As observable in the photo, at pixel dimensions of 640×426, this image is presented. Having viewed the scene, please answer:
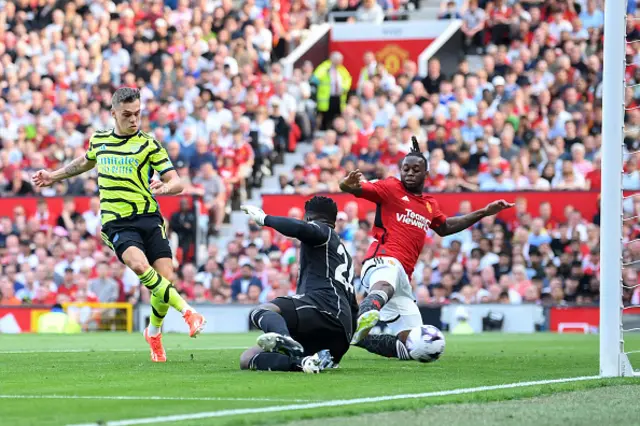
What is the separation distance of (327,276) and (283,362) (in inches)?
31.4

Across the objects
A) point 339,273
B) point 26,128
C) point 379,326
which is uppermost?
point 26,128

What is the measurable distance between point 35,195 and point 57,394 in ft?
57.1

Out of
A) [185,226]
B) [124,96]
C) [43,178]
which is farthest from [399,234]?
[185,226]

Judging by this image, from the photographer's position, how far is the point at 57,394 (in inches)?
332

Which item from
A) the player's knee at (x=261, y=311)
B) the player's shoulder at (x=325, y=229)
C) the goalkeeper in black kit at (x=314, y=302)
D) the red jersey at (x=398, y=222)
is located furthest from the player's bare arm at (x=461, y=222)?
the player's knee at (x=261, y=311)

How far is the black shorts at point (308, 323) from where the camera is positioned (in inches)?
413

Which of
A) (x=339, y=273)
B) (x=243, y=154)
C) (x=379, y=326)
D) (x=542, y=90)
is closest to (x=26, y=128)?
(x=243, y=154)

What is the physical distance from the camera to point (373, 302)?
1153 centimetres

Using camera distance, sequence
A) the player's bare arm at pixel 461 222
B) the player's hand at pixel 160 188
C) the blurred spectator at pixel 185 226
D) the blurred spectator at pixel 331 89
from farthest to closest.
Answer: the blurred spectator at pixel 331 89 → the blurred spectator at pixel 185 226 → the player's bare arm at pixel 461 222 → the player's hand at pixel 160 188

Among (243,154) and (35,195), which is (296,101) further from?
(35,195)

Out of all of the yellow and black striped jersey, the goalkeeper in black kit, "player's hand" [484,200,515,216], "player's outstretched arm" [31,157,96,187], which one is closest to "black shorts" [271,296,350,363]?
the goalkeeper in black kit

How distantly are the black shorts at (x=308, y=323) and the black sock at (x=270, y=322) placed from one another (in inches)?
7.8

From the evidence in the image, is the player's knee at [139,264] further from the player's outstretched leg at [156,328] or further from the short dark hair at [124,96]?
the short dark hair at [124,96]

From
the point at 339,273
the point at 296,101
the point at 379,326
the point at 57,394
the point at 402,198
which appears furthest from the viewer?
the point at 296,101
